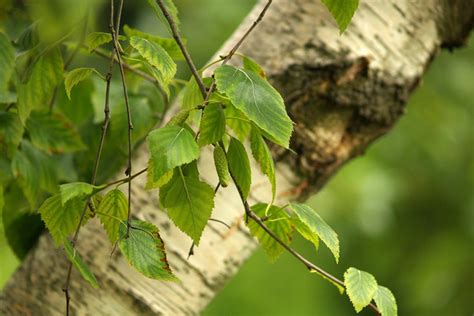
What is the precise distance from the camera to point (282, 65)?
3.74 feet

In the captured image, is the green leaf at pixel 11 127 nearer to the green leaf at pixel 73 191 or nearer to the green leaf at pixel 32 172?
the green leaf at pixel 32 172

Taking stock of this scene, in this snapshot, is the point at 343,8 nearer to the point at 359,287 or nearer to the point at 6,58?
the point at 359,287

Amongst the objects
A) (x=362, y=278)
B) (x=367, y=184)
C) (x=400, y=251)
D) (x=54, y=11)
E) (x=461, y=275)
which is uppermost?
(x=54, y=11)

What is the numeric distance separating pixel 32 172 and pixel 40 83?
175 millimetres

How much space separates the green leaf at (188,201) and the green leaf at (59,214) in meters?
0.09

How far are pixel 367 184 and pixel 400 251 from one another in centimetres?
87

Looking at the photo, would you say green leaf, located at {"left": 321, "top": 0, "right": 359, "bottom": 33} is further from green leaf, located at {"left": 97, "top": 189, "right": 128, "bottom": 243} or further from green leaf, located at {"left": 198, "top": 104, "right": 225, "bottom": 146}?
green leaf, located at {"left": 97, "top": 189, "right": 128, "bottom": 243}

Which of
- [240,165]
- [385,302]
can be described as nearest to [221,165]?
[240,165]

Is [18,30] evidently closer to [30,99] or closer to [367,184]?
[30,99]

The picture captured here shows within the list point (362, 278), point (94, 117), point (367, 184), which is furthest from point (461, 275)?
point (362, 278)

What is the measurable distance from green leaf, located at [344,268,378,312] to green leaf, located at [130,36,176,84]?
0.90 ft

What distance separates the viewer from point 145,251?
81cm

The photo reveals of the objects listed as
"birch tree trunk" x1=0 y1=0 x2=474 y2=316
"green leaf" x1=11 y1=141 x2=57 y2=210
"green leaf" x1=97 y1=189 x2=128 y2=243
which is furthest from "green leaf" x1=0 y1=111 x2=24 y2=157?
"green leaf" x1=97 y1=189 x2=128 y2=243

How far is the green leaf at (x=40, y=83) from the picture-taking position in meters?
1.00
